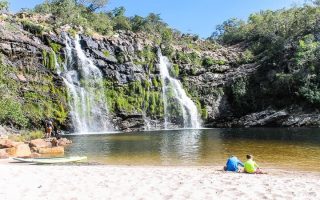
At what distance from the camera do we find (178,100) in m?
57.3

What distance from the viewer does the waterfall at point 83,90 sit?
47.7 m

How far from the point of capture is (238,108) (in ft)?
196

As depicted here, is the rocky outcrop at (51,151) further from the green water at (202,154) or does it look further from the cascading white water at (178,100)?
the cascading white water at (178,100)

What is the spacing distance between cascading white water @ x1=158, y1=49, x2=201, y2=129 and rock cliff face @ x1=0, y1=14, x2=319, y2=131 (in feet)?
3.10

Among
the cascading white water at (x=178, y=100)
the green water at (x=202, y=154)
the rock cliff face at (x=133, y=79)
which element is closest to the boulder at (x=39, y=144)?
the green water at (x=202, y=154)

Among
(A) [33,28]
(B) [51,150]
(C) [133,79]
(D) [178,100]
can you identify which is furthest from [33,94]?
(B) [51,150]

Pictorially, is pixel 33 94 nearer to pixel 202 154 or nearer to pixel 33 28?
pixel 33 28

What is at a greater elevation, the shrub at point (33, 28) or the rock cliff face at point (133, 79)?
the shrub at point (33, 28)

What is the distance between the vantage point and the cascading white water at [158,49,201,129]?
55959 mm

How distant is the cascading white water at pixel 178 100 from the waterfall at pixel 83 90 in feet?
31.7

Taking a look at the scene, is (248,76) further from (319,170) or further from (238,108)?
(319,170)

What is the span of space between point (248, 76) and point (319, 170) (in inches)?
1729

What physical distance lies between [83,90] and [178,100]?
47.8 feet

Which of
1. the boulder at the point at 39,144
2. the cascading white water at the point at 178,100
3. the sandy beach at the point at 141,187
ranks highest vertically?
the cascading white water at the point at 178,100
